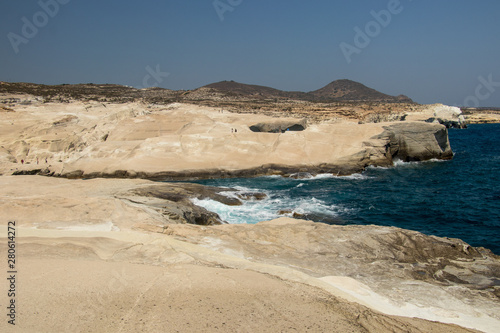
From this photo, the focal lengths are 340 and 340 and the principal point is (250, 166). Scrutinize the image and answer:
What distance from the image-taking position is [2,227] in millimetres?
7988

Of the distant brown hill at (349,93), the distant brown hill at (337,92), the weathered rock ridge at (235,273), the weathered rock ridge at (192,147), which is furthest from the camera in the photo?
the distant brown hill at (349,93)

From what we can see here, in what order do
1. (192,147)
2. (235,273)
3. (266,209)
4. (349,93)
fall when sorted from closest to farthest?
(235,273) < (266,209) < (192,147) < (349,93)

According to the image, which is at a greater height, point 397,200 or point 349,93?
point 349,93

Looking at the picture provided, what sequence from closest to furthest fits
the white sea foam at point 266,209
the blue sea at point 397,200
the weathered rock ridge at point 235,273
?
the weathered rock ridge at point 235,273 → the blue sea at point 397,200 → the white sea foam at point 266,209

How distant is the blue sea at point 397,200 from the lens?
1550 centimetres

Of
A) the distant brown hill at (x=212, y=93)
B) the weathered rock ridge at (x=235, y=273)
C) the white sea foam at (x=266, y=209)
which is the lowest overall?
the white sea foam at (x=266, y=209)

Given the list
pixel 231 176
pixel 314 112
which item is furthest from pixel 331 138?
pixel 314 112

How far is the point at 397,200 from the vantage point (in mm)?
19375

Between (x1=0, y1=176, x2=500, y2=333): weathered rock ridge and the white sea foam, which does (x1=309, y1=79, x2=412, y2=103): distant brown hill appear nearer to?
the white sea foam

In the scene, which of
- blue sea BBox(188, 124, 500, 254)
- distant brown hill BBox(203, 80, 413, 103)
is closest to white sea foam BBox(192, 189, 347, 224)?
blue sea BBox(188, 124, 500, 254)

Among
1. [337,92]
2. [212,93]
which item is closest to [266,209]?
[212,93]

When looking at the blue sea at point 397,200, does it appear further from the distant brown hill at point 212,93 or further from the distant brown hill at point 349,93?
the distant brown hill at point 349,93

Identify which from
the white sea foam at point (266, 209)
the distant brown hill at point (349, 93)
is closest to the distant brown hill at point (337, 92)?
the distant brown hill at point (349, 93)

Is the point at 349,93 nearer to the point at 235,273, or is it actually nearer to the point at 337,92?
the point at 337,92
